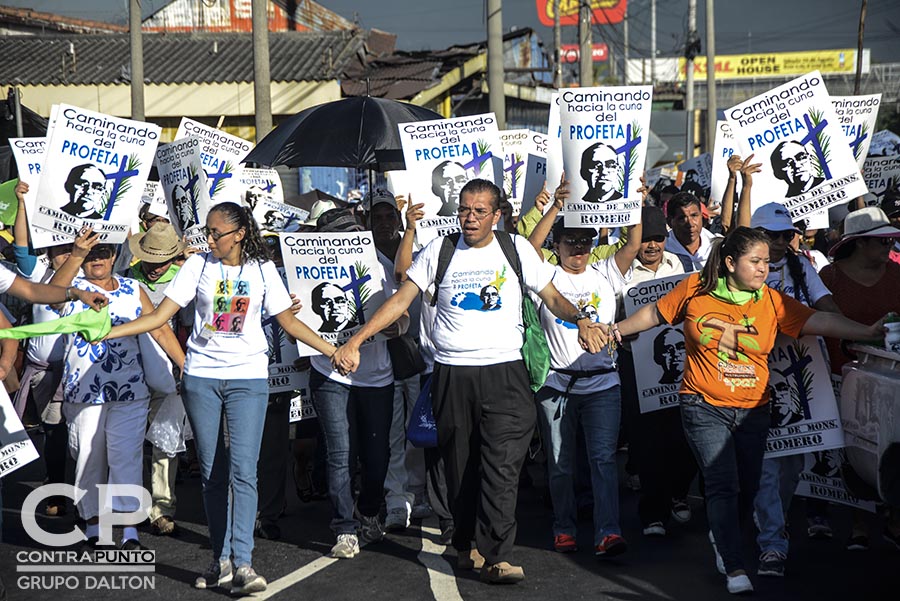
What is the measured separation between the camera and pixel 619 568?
6855mm

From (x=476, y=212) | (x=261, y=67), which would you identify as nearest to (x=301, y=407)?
(x=476, y=212)

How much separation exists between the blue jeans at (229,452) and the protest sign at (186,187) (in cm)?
279

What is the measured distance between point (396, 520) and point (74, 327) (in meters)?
2.78

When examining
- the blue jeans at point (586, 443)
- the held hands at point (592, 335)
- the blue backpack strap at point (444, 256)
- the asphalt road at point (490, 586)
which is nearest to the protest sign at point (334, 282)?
the blue backpack strap at point (444, 256)

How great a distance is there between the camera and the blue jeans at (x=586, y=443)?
7.10 meters

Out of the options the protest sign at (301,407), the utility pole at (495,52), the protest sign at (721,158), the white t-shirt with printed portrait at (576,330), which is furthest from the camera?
the utility pole at (495,52)

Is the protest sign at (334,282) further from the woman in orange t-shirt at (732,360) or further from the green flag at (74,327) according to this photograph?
the woman in orange t-shirt at (732,360)

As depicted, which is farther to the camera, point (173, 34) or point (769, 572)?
point (173, 34)

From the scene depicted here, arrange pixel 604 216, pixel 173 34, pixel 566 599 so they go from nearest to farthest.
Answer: pixel 566 599 → pixel 604 216 → pixel 173 34

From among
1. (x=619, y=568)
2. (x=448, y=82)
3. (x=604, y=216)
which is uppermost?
(x=448, y=82)

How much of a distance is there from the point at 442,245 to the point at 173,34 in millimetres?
26197

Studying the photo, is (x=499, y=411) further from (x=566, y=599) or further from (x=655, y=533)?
(x=655, y=533)

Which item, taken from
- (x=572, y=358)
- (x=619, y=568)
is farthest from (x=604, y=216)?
(x=619, y=568)

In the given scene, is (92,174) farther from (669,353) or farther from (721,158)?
(721,158)
